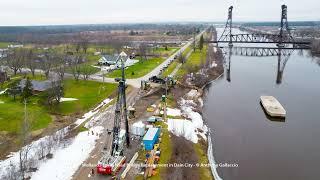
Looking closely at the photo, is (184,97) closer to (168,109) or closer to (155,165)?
(168,109)

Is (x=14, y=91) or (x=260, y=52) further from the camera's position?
(x=260, y=52)

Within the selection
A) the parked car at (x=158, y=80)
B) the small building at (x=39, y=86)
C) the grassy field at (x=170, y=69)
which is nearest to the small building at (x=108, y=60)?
the grassy field at (x=170, y=69)

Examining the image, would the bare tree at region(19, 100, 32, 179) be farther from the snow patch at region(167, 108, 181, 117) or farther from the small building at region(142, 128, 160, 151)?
the snow patch at region(167, 108, 181, 117)

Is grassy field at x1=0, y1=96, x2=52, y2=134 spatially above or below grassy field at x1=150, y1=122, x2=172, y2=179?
above

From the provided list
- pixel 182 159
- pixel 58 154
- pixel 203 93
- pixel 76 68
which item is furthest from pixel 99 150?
pixel 76 68

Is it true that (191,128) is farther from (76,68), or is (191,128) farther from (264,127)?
(76,68)

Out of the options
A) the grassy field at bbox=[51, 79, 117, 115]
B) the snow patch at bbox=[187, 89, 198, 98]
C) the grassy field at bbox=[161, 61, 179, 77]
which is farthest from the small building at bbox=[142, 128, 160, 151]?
the grassy field at bbox=[161, 61, 179, 77]
